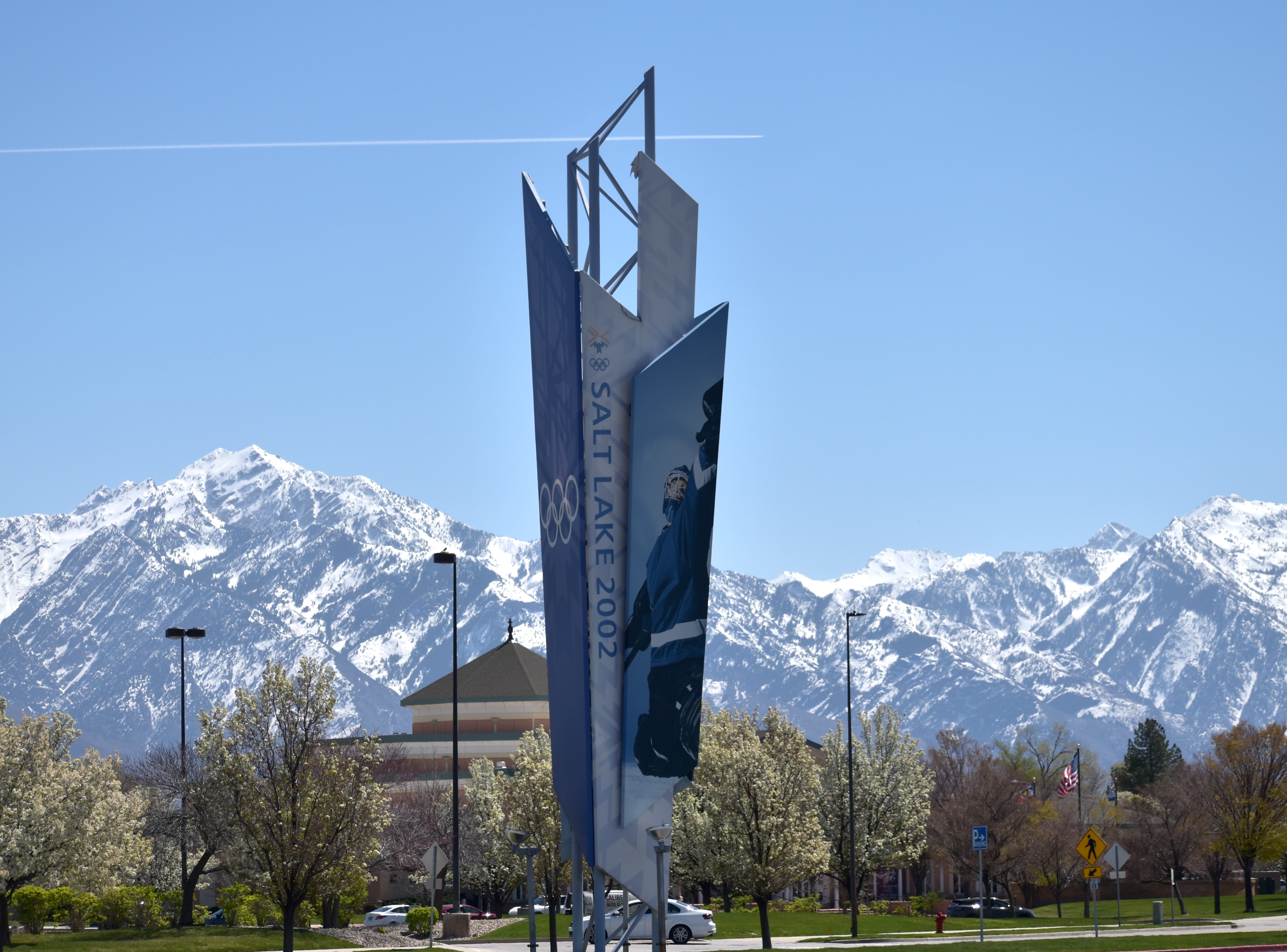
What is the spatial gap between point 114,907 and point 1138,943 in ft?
109

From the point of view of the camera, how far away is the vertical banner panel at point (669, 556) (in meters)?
25.2

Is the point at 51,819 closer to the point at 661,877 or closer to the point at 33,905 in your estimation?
the point at 33,905

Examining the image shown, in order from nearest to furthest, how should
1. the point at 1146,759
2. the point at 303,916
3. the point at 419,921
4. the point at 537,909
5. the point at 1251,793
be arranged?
the point at 419,921 → the point at 303,916 → the point at 537,909 → the point at 1251,793 → the point at 1146,759

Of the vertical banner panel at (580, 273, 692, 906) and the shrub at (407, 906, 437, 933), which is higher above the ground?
the vertical banner panel at (580, 273, 692, 906)

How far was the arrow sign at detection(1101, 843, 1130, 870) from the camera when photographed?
140 feet

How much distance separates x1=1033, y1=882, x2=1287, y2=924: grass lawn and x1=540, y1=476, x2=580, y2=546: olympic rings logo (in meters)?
43.9

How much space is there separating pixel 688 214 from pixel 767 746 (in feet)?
88.7

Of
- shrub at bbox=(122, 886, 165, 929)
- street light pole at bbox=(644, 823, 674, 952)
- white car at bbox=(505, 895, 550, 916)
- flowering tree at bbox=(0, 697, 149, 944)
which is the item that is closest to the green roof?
white car at bbox=(505, 895, 550, 916)

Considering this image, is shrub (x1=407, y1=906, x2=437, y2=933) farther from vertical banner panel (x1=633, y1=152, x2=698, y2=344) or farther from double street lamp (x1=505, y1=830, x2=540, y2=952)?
vertical banner panel (x1=633, y1=152, x2=698, y2=344)

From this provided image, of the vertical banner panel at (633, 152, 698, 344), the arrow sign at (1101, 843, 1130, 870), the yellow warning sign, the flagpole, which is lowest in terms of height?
the flagpole

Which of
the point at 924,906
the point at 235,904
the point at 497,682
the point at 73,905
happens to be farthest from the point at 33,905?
the point at 924,906

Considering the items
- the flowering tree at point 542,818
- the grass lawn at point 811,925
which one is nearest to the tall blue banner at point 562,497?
the flowering tree at point 542,818

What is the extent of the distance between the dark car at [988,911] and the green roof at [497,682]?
25.9 meters

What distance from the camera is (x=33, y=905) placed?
47031 millimetres
